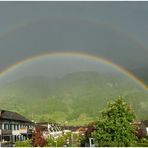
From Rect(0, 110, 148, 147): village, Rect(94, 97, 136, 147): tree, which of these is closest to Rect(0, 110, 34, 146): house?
Rect(0, 110, 148, 147): village

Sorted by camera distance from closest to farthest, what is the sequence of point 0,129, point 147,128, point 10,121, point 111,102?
point 111,102, point 0,129, point 10,121, point 147,128

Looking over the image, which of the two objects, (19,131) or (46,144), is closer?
(46,144)

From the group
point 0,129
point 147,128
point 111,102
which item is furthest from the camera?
point 147,128

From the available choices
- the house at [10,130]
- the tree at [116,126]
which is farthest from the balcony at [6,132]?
the tree at [116,126]

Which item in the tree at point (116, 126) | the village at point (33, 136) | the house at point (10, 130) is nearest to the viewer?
the tree at point (116, 126)

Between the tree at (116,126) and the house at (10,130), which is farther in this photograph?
the house at (10,130)

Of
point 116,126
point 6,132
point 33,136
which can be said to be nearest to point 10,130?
point 6,132

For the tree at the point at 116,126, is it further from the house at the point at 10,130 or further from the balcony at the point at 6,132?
the balcony at the point at 6,132

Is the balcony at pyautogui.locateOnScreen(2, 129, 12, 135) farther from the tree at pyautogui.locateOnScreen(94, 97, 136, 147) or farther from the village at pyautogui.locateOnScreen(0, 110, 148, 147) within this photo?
the tree at pyautogui.locateOnScreen(94, 97, 136, 147)

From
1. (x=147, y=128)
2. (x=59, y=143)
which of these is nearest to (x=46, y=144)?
(x=59, y=143)

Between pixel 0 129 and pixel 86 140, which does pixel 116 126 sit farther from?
pixel 0 129
